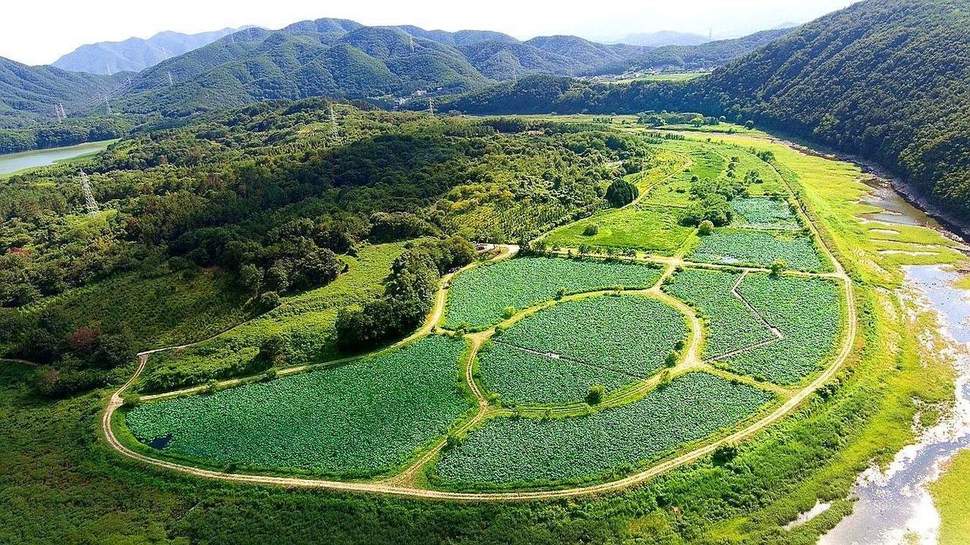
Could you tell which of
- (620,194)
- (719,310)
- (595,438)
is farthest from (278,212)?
(719,310)

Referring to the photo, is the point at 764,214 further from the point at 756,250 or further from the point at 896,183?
the point at 896,183

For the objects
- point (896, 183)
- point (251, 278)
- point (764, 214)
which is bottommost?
point (764, 214)

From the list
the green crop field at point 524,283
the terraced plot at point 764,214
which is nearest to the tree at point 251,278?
the green crop field at point 524,283

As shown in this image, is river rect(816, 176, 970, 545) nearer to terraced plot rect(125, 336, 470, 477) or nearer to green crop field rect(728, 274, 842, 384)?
green crop field rect(728, 274, 842, 384)

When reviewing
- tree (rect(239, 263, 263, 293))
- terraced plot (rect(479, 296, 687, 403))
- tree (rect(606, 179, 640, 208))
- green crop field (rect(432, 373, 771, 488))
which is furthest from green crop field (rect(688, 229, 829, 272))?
tree (rect(239, 263, 263, 293))

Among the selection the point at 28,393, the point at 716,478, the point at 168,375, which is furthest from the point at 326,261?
the point at 716,478

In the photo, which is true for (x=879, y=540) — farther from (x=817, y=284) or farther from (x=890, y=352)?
(x=817, y=284)
